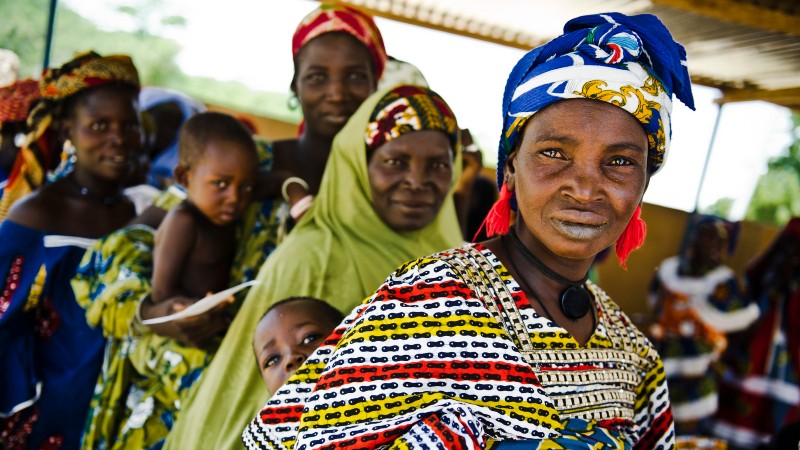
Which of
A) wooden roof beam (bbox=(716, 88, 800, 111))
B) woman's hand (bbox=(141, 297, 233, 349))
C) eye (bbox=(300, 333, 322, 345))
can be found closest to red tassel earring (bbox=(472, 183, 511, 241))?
eye (bbox=(300, 333, 322, 345))

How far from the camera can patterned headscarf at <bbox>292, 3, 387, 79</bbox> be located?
3.24 metres

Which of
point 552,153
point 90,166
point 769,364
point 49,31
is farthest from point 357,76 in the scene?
point 769,364

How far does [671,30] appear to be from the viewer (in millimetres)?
4516

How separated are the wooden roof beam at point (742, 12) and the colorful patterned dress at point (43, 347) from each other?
3.10 metres

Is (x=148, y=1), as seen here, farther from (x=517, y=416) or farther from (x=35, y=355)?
(x=517, y=416)

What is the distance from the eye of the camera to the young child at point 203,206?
282 cm

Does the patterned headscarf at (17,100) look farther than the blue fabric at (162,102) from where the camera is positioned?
No

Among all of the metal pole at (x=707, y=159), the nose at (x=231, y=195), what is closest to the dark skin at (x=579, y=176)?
the nose at (x=231, y=195)

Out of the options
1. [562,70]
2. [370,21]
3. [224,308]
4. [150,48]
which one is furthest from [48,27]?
[150,48]

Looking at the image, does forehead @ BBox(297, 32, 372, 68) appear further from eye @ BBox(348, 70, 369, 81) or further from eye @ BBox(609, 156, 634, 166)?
eye @ BBox(609, 156, 634, 166)

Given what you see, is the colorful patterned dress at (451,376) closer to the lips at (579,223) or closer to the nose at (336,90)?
the lips at (579,223)

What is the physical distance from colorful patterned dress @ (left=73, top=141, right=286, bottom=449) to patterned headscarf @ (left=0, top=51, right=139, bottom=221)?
73 cm

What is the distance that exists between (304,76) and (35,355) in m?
1.87

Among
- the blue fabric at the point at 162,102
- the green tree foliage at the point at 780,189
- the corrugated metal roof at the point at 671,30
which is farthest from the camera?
the green tree foliage at the point at 780,189
